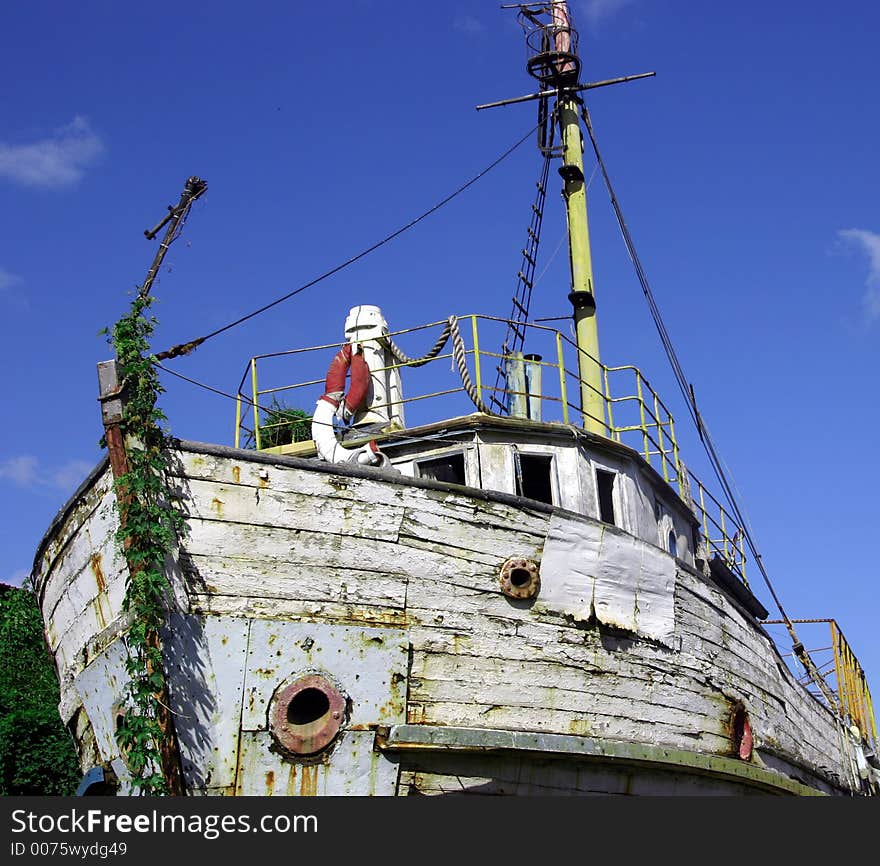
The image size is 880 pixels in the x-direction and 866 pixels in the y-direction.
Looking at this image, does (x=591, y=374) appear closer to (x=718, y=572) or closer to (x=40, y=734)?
(x=718, y=572)

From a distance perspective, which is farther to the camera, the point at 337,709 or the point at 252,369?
the point at 252,369

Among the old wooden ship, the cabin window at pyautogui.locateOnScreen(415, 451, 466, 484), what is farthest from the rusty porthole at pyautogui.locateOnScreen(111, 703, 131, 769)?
the cabin window at pyautogui.locateOnScreen(415, 451, 466, 484)

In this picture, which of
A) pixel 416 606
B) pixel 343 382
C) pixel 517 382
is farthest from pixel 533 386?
pixel 416 606

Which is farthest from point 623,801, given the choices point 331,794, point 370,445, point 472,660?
point 370,445

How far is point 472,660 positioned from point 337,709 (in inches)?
47.5

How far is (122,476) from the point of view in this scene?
351 inches

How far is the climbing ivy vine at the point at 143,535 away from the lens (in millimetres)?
8578

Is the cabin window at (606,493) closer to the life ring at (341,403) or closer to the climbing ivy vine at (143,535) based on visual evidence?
the life ring at (341,403)

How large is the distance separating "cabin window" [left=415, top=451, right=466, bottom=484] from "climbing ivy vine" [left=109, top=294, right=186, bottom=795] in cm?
310

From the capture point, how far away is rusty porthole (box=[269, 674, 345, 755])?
883cm

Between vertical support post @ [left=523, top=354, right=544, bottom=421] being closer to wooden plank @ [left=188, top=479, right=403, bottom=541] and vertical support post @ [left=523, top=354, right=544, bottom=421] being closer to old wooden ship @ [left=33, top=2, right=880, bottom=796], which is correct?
old wooden ship @ [left=33, top=2, right=880, bottom=796]

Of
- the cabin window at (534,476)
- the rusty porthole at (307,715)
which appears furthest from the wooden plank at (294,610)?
the cabin window at (534,476)

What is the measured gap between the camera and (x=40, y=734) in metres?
15.6

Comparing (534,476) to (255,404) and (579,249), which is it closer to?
(255,404)
